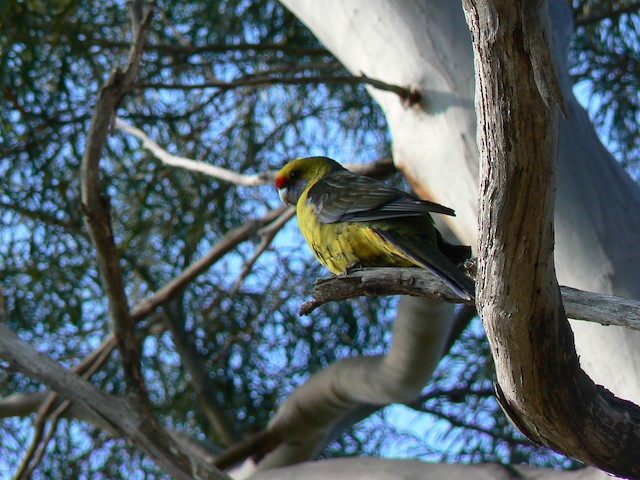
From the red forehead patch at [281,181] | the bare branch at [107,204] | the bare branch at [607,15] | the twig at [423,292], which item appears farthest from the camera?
the bare branch at [607,15]

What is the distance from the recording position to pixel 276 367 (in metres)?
4.11

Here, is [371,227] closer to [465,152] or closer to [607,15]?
[465,152]

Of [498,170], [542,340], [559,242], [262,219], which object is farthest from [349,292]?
[262,219]

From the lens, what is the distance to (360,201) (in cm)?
176

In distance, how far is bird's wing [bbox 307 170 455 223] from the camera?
161 centimetres

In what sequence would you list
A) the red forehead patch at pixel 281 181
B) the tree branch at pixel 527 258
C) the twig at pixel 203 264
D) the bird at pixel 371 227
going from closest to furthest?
the tree branch at pixel 527 258 < the bird at pixel 371 227 < the red forehead patch at pixel 281 181 < the twig at pixel 203 264

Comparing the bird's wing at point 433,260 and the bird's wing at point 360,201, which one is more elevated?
the bird's wing at point 360,201

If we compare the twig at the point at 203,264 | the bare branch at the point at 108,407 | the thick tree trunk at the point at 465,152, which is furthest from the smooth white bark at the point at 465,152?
the bare branch at the point at 108,407

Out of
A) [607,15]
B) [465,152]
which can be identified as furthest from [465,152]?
[607,15]

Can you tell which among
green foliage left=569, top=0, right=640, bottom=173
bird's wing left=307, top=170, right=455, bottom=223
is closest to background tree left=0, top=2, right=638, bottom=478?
green foliage left=569, top=0, right=640, bottom=173

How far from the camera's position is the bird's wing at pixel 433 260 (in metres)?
1.34

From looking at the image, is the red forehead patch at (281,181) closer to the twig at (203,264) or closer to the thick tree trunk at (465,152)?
the thick tree trunk at (465,152)

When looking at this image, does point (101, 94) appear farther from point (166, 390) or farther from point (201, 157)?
point (166, 390)

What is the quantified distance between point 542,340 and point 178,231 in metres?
3.01
